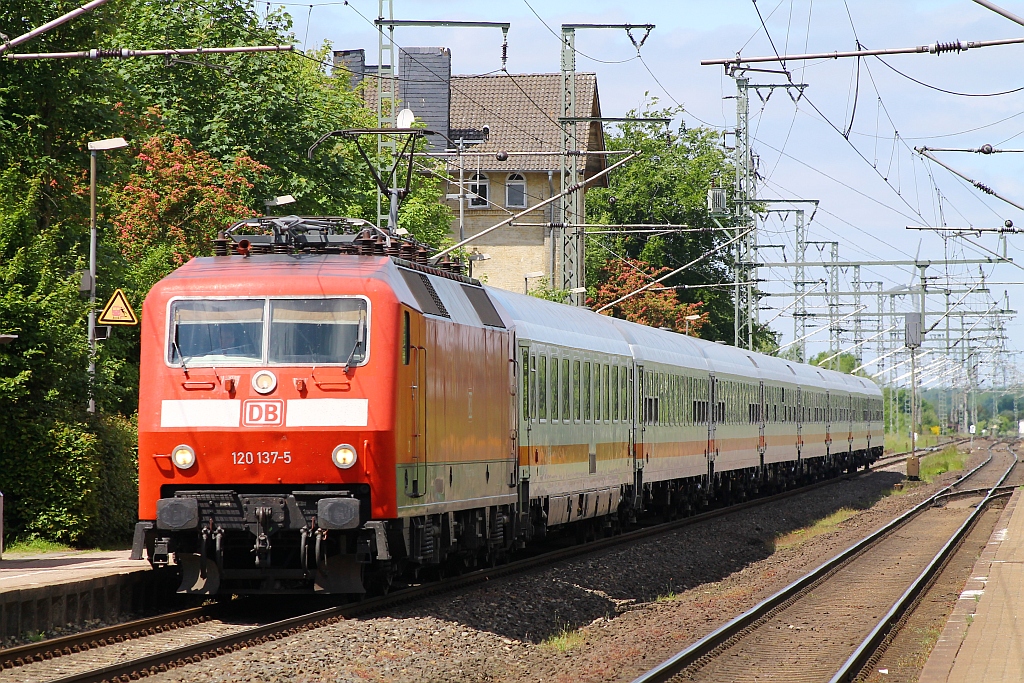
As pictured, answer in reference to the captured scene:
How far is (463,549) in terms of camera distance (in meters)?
16.2

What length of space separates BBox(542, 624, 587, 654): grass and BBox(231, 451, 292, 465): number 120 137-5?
3121mm

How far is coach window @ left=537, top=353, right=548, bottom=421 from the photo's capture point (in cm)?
1898

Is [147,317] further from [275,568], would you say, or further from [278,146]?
[278,146]

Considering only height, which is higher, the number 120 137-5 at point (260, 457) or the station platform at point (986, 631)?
the number 120 137-5 at point (260, 457)

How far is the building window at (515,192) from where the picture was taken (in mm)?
62344

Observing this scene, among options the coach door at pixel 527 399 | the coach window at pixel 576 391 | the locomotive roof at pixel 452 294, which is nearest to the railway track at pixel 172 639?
the coach door at pixel 527 399

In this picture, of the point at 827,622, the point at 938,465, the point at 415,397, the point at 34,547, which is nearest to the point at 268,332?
the point at 415,397

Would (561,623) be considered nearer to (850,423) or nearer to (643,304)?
(850,423)

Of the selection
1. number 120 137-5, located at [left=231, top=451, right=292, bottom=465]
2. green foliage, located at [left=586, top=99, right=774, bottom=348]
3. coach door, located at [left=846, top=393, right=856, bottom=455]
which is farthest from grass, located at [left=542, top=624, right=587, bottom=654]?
green foliage, located at [left=586, top=99, right=774, bottom=348]

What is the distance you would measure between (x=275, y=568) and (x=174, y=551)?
3.00 ft

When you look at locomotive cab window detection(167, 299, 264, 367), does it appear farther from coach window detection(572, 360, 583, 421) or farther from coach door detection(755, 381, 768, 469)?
coach door detection(755, 381, 768, 469)

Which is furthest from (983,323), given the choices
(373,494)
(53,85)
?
(373,494)

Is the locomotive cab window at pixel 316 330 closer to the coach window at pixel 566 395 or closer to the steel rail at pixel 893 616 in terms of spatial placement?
the steel rail at pixel 893 616

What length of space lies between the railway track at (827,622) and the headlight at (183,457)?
14.9ft
